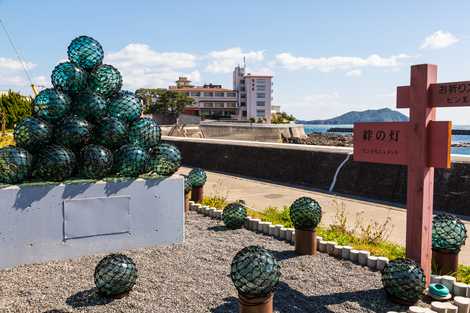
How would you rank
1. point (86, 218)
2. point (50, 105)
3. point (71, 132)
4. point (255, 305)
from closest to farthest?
point (255, 305) < point (86, 218) < point (71, 132) < point (50, 105)

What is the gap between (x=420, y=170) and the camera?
203 inches

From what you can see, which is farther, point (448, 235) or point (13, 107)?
point (13, 107)

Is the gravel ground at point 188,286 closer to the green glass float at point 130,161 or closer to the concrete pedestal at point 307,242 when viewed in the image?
the concrete pedestal at point 307,242

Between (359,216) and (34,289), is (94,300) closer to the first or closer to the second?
(34,289)

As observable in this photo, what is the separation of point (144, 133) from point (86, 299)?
332 centimetres

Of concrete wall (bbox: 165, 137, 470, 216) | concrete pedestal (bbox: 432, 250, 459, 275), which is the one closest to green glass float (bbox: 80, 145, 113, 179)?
concrete pedestal (bbox: 432, 250, 459, 275)

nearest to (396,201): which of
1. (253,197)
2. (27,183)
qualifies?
(253,197)

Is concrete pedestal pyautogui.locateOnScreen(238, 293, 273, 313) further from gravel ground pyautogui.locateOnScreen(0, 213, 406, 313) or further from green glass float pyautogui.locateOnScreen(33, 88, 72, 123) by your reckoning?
green glass float pyautogui.locateOnScreen(33, 88, 72, 123)

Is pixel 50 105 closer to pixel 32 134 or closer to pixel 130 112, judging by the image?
pixel 32 134

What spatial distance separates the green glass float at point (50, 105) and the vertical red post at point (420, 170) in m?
5.33

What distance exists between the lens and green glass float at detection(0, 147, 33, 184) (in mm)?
6238

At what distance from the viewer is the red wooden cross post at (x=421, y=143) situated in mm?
4965

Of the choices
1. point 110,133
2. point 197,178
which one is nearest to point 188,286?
point 110,133

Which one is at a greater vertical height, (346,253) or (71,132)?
(71,132)
